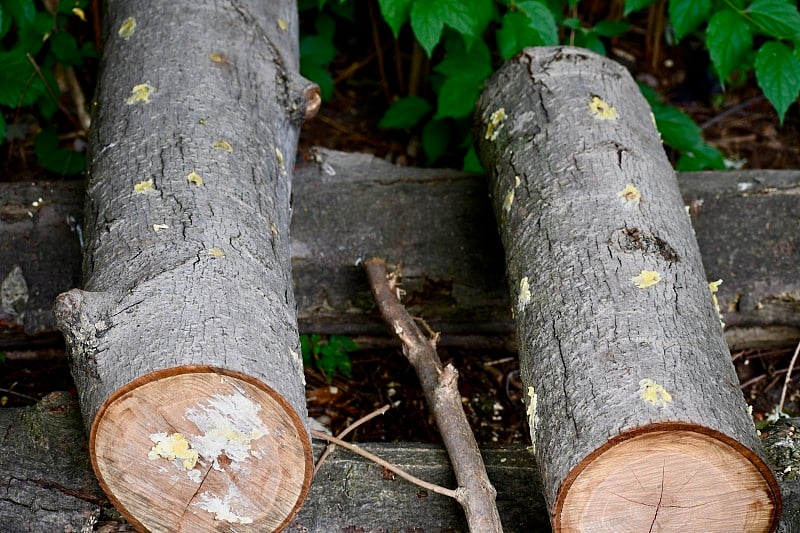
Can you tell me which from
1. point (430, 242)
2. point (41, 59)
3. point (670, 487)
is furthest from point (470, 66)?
point (670, 487)

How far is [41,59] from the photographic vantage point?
330cm

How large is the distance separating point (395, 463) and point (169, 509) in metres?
0.55

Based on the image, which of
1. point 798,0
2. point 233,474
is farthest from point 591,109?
point 798,0

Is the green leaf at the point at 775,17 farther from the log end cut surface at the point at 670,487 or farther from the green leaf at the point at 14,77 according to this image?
the green leaf at the point at 14,77

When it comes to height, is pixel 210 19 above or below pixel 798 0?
below

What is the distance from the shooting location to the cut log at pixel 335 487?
186cm

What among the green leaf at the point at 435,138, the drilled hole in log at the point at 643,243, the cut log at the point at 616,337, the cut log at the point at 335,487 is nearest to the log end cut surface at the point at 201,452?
the cut log at the point at 335,487

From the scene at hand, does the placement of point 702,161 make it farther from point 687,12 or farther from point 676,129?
point 687,12

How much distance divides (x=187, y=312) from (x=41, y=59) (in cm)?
212

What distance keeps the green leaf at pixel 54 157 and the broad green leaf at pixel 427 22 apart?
150 centimetres

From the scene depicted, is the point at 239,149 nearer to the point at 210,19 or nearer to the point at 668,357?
the point at 210,19

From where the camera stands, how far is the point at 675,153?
3.72 meters

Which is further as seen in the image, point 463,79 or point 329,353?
point 463,79

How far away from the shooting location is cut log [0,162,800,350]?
2607 mm
